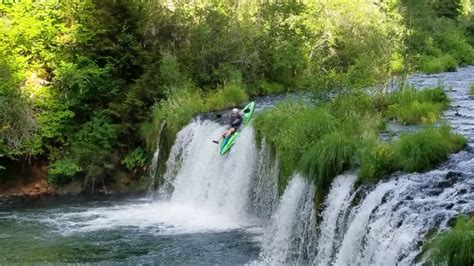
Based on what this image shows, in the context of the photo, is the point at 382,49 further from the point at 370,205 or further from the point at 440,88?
the point at 370,205

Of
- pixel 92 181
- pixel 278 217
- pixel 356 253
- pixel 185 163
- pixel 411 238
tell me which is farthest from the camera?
pixel 92 181

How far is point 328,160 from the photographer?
10305mm

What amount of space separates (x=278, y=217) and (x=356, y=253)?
10.7 ft

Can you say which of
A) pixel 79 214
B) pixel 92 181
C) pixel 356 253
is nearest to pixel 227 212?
pixel 79 214

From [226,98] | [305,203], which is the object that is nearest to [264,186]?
[305,203]

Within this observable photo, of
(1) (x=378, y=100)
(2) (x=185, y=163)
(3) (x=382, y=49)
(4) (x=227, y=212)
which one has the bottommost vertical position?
(4) (x=227, y=212)

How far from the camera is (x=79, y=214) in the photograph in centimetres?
1587

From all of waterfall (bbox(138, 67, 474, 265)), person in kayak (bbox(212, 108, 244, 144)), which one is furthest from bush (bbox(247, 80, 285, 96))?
person in kayak (bbox(212, 108, 244, 144))

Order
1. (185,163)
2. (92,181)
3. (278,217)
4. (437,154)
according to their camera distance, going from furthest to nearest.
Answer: (92,181) < (185,163) < (278,217) < (437,154)

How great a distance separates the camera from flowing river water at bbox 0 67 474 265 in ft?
27.4

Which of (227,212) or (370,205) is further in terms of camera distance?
(227,212)

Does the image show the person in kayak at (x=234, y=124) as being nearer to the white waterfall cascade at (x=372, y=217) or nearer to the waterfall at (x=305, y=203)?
the waterfall at (x=305, y=203)

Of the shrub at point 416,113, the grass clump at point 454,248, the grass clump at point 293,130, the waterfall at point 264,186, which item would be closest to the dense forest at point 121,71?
the shrub at point 416,113

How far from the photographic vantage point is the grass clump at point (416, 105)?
14.1 meters
